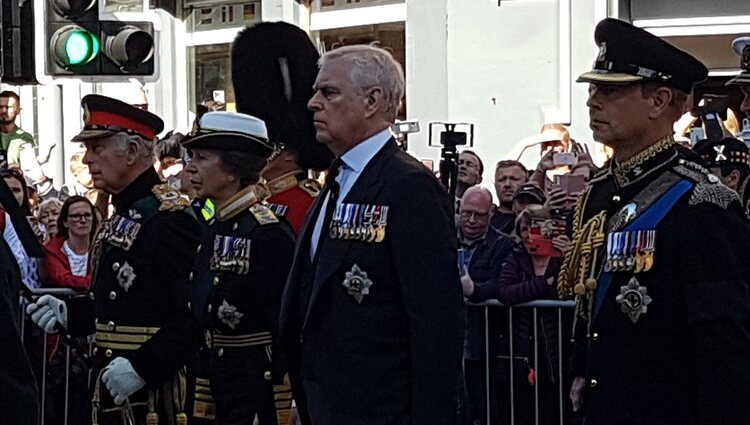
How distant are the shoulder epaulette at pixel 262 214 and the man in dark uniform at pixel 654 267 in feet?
5.65

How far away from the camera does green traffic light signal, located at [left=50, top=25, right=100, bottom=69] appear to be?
9.95 meters

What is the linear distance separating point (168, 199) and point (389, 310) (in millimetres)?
2063

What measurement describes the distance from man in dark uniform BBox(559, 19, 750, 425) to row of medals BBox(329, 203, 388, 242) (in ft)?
2.11

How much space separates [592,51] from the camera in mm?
14914

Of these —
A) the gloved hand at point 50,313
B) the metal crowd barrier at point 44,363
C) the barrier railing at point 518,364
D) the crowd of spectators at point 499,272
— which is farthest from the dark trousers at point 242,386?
the metal crowd barrier at point 44,363

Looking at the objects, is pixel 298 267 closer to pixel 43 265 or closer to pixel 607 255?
pixel 607 255

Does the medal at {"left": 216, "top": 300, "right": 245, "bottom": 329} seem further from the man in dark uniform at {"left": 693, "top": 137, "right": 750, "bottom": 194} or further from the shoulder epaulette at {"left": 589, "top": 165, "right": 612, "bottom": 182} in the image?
the man in dark uniform at {"left": 693, "top": 137, "right": 750, "bottom": 194}

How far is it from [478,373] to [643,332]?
384cm

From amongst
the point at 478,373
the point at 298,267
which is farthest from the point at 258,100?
the point at 298,267

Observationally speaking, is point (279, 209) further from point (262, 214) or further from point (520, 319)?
point (520, 319)

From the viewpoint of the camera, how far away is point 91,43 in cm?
1004

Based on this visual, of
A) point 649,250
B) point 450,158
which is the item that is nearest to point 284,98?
point 450,158

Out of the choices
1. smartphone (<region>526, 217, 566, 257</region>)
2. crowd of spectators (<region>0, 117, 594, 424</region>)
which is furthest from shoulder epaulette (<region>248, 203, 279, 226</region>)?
smartphone (<region>526, 217, 566, 257</region>)

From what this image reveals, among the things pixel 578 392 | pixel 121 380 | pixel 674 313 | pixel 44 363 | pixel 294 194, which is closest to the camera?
pixel 674 313
